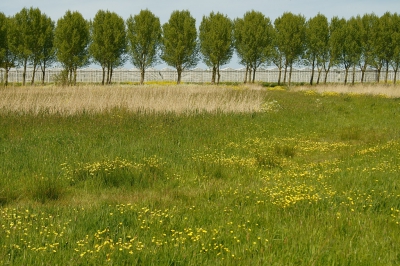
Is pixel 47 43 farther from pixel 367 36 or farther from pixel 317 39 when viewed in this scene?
pixel 367 36

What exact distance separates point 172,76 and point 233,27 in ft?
65.0

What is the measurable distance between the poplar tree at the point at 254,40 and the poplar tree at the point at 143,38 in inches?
444

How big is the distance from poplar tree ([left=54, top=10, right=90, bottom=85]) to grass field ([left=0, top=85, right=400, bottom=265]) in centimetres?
3567

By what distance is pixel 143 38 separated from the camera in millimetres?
51969

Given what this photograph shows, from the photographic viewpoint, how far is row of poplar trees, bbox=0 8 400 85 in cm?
4900

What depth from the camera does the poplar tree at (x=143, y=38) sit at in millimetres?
51938

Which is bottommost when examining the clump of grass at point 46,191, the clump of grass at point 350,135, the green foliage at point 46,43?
the clump of grass at point 46,191

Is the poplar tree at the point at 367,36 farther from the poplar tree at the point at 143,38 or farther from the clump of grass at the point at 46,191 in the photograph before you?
the clump of grass at the point at 46,191

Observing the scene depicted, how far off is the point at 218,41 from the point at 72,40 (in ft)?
59.2

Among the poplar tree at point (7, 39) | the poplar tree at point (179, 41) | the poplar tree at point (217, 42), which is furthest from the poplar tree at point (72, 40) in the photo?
the poplar tree at point (217, 42)

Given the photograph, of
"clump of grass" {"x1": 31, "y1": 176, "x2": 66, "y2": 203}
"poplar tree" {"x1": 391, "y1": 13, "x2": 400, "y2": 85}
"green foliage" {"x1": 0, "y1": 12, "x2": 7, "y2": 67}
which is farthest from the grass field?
"poplar tree" {"x1": 391, "y1": 13, "x2": 400, "y2": 85}

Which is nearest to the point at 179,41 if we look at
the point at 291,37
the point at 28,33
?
the point at 291,37

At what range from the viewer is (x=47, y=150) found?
344 inches

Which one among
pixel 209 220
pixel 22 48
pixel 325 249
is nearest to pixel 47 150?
→ pixel 209 220
